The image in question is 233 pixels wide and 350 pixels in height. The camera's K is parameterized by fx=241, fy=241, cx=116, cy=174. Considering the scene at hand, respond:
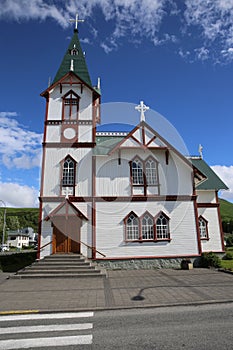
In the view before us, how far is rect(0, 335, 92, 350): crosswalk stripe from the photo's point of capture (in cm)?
529

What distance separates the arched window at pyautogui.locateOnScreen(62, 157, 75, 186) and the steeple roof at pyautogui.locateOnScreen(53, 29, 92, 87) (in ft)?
23.9

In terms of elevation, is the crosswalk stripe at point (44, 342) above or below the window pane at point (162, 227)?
below

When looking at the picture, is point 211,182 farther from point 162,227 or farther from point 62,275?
point 62,275

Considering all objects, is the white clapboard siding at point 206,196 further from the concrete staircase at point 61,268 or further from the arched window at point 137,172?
the concrete staircase at point 61,268

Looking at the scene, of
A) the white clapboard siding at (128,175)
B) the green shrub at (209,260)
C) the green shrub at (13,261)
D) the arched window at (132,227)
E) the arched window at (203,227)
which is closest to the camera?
the green shrub at (209,260)

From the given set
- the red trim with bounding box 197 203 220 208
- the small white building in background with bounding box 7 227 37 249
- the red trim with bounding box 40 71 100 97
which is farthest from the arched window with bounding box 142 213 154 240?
the small white building in background with bounding box 7 227 37 249

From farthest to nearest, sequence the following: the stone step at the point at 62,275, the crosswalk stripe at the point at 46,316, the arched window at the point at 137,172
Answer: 1. the arched window at the point at 137,172
2. the stone step at the point at 62,275
3. the crosswalk stripe at the point at 46,316

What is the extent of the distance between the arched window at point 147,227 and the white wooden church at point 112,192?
72 millimetres

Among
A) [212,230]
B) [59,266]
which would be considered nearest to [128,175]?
[59,266]

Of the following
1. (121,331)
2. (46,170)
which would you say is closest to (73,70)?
(46,170)

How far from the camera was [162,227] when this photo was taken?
18156 millimetres

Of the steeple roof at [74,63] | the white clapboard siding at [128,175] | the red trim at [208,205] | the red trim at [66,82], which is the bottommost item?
the red trim at [208,205]

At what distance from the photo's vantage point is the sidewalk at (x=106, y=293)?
830 cm

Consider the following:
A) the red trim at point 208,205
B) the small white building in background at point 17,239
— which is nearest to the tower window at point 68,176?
the red trim at point 208,205
